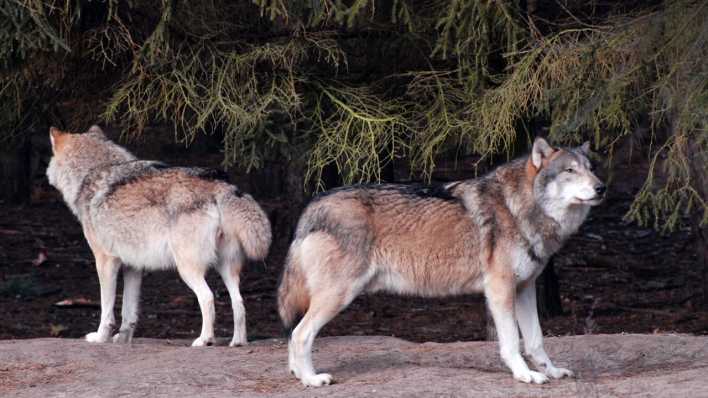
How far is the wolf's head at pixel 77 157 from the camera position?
11398mm

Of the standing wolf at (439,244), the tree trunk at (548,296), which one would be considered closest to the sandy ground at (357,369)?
the standing wolf at (439,244)

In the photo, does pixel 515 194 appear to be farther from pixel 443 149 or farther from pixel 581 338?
pixel 443 149

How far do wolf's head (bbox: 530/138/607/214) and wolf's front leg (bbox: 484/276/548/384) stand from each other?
2.25ft

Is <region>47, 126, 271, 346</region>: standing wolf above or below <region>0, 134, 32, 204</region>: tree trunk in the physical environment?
above

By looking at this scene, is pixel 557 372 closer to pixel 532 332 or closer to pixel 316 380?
pixel 532 332

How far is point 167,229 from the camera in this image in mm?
10469

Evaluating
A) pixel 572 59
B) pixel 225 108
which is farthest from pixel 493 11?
pixel 225 108

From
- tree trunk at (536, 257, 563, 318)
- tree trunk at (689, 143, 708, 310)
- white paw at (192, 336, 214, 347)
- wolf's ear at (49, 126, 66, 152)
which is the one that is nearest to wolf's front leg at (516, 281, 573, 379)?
tree trunk at (689, 143, 708, 310)

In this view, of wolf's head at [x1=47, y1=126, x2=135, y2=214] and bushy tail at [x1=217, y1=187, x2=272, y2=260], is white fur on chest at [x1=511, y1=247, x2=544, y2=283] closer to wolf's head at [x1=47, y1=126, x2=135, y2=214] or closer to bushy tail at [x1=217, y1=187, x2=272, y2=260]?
bushy tail at [x1=217, y1=187, x2=272, y2=260]

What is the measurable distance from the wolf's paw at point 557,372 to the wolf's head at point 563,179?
1.21 m

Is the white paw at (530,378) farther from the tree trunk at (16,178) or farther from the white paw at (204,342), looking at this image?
the tree trunk at (16,178)

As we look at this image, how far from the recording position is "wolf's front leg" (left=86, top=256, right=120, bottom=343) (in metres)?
10.6

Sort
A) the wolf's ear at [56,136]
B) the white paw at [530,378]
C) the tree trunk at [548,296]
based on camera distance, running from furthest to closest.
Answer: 1. the tree trunk at [548,296]
2. the wolf's ear at [56,136]
3. the white paw at [530,378]

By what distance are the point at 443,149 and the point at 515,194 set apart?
2818mm
